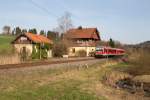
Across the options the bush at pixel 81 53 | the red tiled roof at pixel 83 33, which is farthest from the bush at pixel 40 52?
the red tiled roof at pixel 83 33

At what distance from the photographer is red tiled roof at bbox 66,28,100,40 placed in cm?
7995

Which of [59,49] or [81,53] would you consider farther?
[81,53]

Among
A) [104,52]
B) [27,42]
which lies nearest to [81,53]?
[104,52]

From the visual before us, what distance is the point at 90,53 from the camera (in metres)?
69.0

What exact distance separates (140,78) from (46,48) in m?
32.0

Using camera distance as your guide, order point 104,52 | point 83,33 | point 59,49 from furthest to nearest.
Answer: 1. point 83,33
2. point 59,49
3. point 104,52

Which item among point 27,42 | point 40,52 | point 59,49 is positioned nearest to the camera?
point 40,52

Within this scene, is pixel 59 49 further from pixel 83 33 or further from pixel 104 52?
pixel 83 33

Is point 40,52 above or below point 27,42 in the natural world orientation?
below

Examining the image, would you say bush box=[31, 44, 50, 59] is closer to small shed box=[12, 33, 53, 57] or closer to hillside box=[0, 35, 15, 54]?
small shed box=[12, 33, 53, 57]

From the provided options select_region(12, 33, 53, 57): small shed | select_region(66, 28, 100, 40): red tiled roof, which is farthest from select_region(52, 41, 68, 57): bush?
select_region(66, 28, 100, 40): red tiled roof

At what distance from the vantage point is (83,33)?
81.4 metres

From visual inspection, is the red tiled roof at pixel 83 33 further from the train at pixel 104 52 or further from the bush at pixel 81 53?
the train at pixel 104 52

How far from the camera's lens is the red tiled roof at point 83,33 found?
79.9 metres
